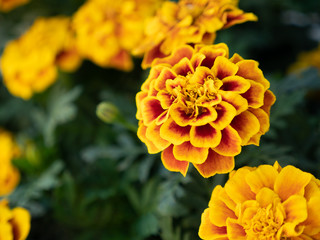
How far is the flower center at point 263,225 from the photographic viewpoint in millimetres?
545

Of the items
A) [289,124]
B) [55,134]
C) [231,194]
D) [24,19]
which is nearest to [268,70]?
[289,124]

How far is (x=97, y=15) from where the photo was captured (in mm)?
1058

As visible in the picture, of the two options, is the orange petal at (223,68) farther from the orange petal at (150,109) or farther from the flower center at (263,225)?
the flower center at (263,225)

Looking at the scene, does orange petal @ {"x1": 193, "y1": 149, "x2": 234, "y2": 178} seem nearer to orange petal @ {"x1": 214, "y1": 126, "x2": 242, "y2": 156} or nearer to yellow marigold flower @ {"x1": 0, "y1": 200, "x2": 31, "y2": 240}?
orange petal @ {"x1": 214, "y1": 126, "x2": 242, "y2": 156}

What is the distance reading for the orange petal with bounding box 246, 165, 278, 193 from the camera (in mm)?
577

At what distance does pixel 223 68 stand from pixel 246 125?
0.37 ft

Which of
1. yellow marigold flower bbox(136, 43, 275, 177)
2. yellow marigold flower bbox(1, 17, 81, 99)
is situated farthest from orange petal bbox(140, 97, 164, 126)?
yellow marigold flower bbox(1, 17, 81, 99)

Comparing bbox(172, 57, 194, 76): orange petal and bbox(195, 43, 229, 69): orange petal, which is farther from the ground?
bbox(195, 43, 229, 69): orange petal

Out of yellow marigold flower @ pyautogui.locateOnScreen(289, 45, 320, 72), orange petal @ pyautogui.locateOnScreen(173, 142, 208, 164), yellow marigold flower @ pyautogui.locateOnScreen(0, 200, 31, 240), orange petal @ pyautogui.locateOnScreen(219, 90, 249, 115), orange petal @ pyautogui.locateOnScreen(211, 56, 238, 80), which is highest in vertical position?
orange petal @ pyautogui.locateOnScreen(211, 56, 238, 80)

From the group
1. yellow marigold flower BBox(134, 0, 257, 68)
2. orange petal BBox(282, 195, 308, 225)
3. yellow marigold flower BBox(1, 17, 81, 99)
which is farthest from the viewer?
yellow marigold flower BBox(1, 17, 81, 99)

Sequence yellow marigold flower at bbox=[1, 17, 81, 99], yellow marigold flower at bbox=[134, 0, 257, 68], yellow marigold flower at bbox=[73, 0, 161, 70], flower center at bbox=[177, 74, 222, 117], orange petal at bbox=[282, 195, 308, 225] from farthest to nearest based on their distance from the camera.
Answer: yellow marigold flower at bbox=[1, 17, 81, 99]
yellow marigold flower at bbox=[73, 0, 161, 70]
yellow marigold flower at bbox=[134, 0, 257, 68]
flower center at bbox=[177, 74, 222, 117]
orange petal at bbox=[282, 195, 308, 225]

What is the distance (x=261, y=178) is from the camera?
582mm

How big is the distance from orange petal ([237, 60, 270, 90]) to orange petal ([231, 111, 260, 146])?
0.23 ft

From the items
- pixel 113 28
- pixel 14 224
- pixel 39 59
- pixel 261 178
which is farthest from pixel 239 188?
pixel 39 59
